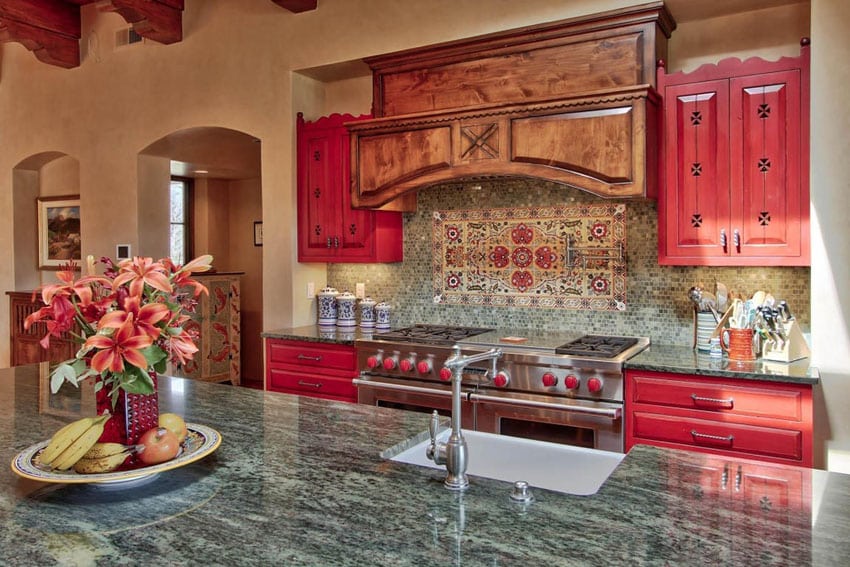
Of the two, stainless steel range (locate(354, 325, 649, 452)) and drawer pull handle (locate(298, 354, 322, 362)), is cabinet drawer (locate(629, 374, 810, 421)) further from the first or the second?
drawer pull handle (locate(298, 354, 322, 362))

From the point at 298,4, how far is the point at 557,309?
100 inches

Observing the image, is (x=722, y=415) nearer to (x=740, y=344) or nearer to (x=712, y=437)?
(x=712, y=437)

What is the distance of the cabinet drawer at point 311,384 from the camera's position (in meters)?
3.94

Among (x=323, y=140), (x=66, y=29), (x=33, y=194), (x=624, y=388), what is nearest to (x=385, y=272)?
(x=323, y=140)

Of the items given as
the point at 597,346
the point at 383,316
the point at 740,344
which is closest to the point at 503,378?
the point at 597,346

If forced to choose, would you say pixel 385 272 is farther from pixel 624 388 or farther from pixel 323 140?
pixel 624 388

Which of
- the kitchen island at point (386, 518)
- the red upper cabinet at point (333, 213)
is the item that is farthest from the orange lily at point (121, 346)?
the red upper cabinet at point (333, 213)

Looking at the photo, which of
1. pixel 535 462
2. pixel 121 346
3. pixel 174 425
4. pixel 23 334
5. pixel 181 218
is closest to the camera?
pixel 121 346

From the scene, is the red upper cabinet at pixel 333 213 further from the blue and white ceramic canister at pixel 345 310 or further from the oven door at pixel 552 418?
the oven door at pixel 552 418

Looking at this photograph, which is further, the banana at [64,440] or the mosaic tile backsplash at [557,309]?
the mosaic tile backsplash at [557,309]

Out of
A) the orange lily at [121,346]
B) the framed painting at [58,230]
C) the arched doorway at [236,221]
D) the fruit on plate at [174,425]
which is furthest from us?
the arched doorway at [236,221]

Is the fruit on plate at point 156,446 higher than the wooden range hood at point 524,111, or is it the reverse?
the wooden range hood at point 524,111

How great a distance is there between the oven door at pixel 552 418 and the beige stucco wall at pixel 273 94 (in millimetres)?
911

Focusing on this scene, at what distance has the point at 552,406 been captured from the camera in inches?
125
